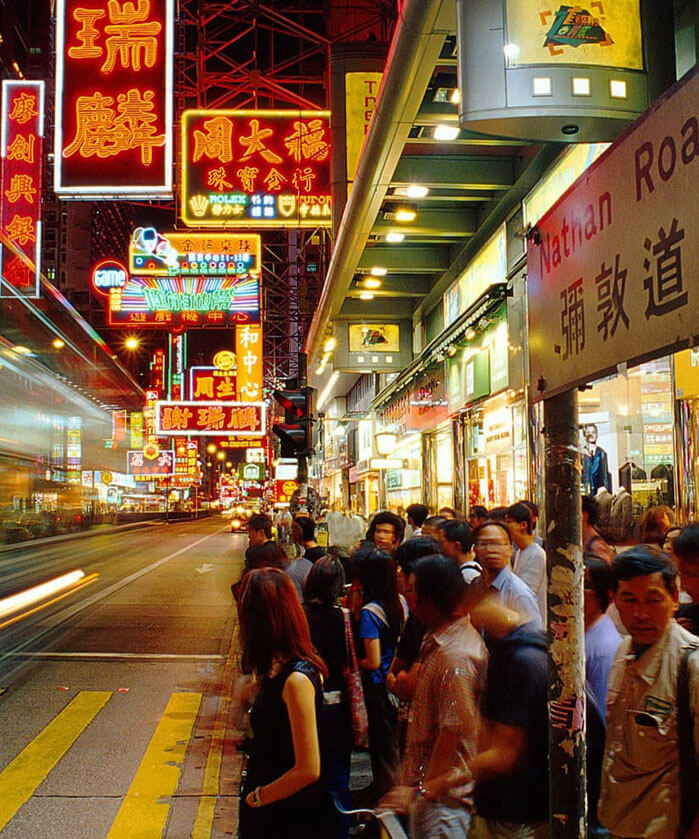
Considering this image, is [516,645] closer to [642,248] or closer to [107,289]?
[642,248]

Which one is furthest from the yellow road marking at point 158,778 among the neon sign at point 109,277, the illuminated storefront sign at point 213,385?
the illuminated storefront sign at point 213,385

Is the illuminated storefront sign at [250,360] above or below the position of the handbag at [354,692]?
above

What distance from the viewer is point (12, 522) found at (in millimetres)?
18547

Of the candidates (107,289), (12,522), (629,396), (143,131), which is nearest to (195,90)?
(107,289)

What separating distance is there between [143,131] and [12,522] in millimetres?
8907

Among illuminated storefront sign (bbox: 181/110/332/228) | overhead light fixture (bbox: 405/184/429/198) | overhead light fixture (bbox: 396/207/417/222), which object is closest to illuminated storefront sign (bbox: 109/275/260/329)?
illuminated storefront sign (bbox: 181/110/332/228)

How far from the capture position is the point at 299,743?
318 centimetres

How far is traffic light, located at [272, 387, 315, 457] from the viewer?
12.7 meters

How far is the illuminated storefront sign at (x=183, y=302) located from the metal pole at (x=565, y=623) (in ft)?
63.6

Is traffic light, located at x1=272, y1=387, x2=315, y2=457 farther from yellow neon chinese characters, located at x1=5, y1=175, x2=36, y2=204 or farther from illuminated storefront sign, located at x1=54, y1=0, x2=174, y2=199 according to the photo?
yellow neon chinese characters, located at x1=5, y1=175, x2=36, y2=204

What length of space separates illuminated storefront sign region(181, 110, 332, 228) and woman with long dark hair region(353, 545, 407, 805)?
11.4m

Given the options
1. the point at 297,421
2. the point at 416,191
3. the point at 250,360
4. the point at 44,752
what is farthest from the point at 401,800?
the point at 250,360

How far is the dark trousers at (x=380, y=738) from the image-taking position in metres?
5.19

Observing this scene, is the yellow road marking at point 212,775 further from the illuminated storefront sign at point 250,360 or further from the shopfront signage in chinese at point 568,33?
the illuminated storefront sign at point 250,360
